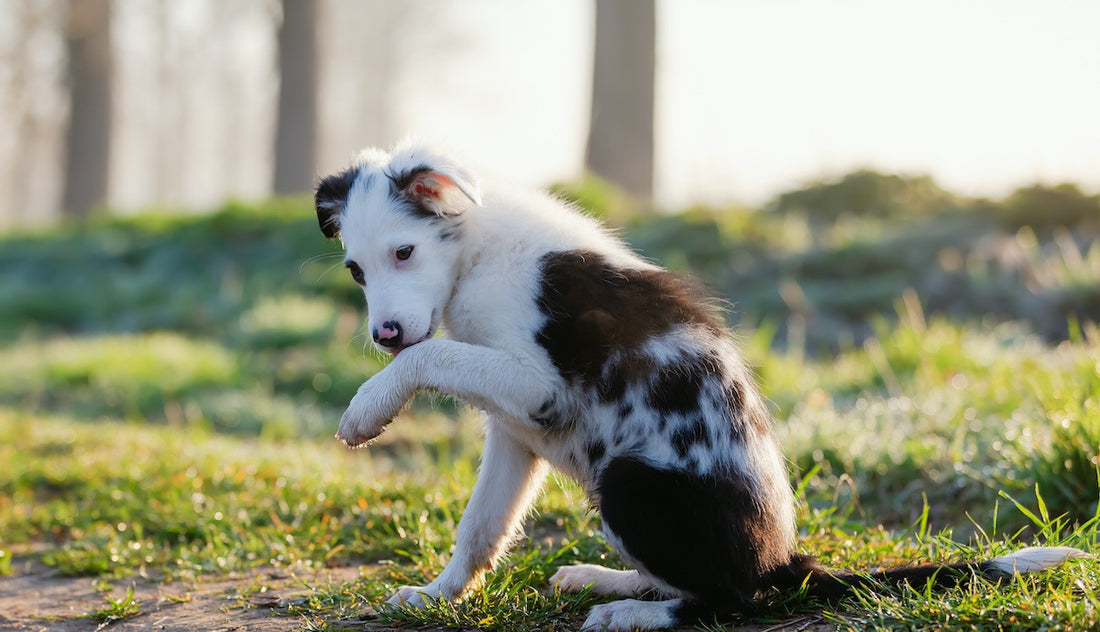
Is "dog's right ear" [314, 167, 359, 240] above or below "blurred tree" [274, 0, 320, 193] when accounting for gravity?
below

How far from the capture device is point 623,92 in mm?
15273

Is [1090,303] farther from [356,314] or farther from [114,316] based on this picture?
[114,316]

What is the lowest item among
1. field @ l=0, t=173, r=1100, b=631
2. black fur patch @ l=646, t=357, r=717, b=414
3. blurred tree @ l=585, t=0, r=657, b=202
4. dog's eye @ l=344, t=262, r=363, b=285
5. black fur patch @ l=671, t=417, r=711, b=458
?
field @ l=0, t=173, r=1100, b=631

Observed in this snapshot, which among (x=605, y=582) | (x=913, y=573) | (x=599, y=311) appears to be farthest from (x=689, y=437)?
(x=913, y=573)

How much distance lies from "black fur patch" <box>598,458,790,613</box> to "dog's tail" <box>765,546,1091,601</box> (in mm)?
214

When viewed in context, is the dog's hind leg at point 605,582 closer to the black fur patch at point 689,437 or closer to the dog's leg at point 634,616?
the dog's leg at point 634,616

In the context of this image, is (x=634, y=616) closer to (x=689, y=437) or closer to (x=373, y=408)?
(x=689, y=437)

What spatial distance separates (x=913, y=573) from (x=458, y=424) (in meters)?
5.50

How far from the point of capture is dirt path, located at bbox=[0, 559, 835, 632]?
3240 millimetres

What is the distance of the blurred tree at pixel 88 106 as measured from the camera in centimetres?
2142

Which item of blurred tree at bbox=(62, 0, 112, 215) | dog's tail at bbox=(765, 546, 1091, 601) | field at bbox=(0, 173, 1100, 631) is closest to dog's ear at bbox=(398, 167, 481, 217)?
field at bbox=(0, 173, 1100, 631)

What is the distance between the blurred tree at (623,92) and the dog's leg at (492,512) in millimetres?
12035

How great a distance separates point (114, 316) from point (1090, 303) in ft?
36.7

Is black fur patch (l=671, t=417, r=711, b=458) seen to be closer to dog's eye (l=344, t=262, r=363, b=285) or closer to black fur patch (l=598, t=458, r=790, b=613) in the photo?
black fur patch (l=598, t=458, r=790, b=613)
